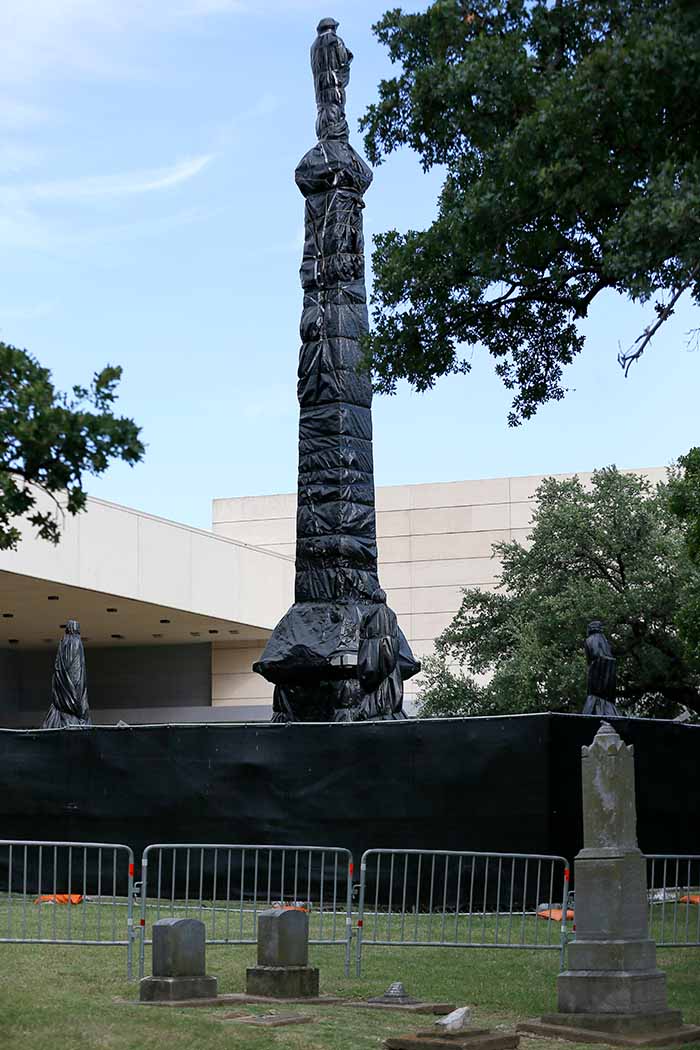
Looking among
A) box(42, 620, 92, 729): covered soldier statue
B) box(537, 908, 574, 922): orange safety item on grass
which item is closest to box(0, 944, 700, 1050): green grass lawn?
box(537, 908, 574, 922): orange safety item on grass

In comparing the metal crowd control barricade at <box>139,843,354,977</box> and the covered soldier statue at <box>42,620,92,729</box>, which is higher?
the covered soldier statue at <box>42,620,92,729</box>

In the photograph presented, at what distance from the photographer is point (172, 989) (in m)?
11.5

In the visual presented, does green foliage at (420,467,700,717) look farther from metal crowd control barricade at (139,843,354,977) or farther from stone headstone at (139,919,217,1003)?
stone headstone at (139,919,217,1003)

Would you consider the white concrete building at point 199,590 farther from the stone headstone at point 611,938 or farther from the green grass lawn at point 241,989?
the stone headstone at point 611,938

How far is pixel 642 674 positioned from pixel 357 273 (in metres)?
16.5

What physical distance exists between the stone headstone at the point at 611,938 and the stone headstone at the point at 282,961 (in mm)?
1892

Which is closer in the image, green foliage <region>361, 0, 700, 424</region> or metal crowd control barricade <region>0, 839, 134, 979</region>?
green foliage <region>361, 0, 700, 424</region>

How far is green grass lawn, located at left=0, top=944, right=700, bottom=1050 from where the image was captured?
33.4ft

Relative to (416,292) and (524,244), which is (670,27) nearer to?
(524,244)

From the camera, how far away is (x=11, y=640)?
50.2 m

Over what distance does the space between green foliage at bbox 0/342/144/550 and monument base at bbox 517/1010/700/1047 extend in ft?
16.2

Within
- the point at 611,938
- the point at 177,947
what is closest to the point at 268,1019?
the point at 177,947

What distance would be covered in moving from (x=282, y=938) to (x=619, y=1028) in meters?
2.59

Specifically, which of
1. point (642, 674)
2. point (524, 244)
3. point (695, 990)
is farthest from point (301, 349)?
point (642, 674)
